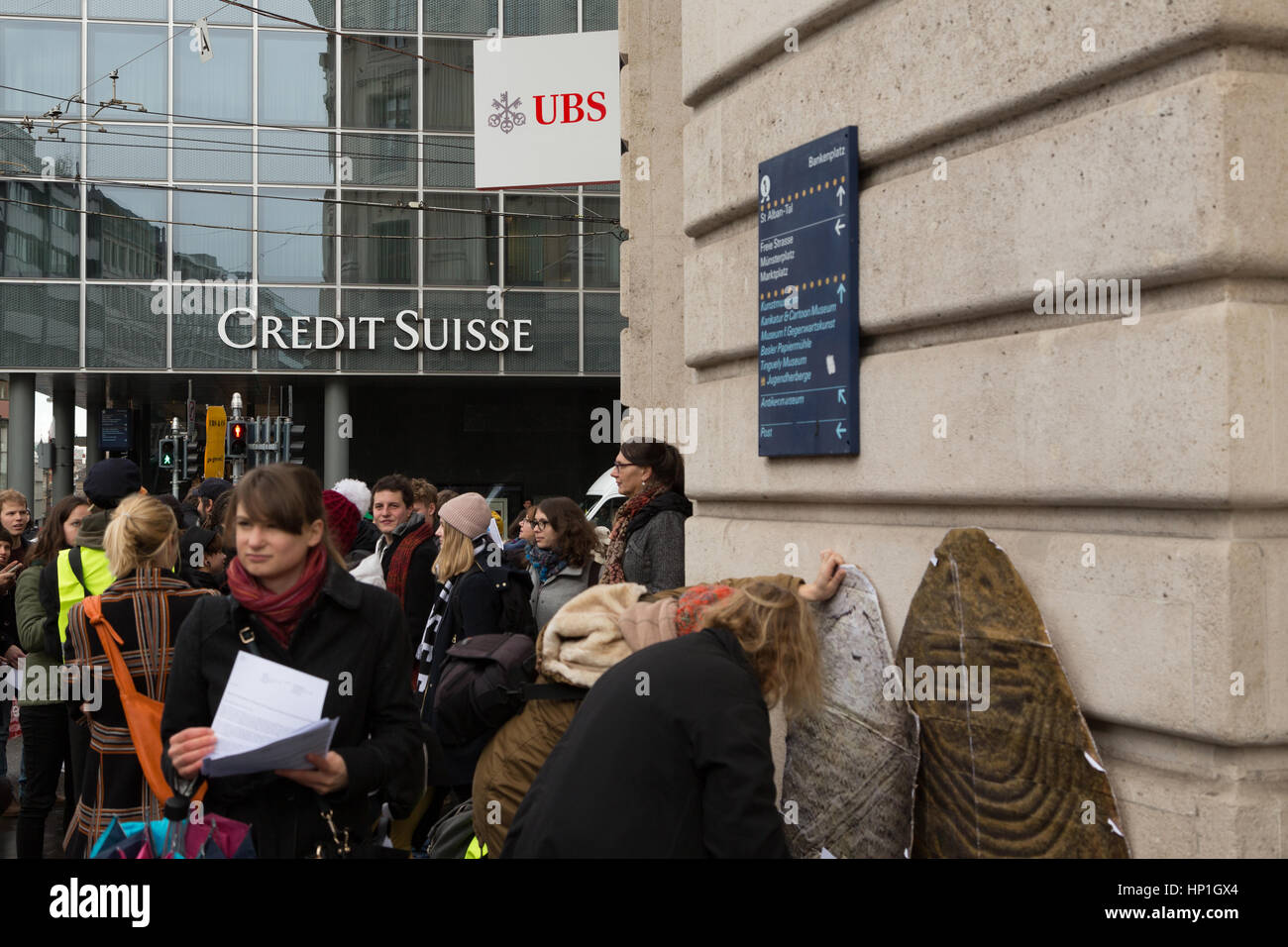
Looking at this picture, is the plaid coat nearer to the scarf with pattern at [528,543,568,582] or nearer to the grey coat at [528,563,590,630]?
the grey coat at [528,563,590,630]

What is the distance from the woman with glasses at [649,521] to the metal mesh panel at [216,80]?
22.4 meters

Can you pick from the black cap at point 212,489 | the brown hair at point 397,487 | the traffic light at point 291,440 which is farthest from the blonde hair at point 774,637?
the traffic light at point 291,440

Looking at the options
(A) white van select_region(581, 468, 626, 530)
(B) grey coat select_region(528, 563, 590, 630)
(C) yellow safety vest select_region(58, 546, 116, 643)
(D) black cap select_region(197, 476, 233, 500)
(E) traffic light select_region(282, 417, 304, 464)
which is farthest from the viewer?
(E) traffic light select_region(282, 417, 304, 464)

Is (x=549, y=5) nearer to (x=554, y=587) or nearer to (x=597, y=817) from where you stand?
(x=554, y=587)

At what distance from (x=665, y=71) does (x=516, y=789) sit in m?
4.66

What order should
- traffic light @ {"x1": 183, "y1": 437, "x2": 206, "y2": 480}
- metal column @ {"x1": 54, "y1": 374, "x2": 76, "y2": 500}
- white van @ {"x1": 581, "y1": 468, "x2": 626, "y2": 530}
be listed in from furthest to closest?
metal column @ {"x1": 54, "y1": 374, "x2": 76, "y2": 500} → traffic light @ {"x1": 183, "y1": 437, "x2": 206, "y2": 480} → white van @ {"x1": 581, "y1": 468, "x2": 626, "y2": 530}

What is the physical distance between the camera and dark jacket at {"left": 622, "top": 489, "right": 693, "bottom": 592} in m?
6.30

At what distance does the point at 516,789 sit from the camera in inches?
184

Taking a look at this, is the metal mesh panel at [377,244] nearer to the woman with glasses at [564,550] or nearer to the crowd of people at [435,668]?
the crowd of people at [435,668]

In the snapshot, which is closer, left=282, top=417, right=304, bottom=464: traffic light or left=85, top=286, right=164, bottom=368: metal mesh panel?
left=282, top=417, right=304, bottom=464: traffic light

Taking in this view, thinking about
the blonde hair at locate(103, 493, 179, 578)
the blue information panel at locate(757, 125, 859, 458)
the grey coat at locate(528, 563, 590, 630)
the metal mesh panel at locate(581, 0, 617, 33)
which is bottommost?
the grey coat at locate(528, 563, 590, 630)

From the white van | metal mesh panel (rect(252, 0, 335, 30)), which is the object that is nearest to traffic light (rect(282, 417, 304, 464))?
the white van

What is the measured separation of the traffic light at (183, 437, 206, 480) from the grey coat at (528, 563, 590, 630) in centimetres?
2237

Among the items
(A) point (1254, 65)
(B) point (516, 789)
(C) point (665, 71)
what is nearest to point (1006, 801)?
(B) point (516, 789)
